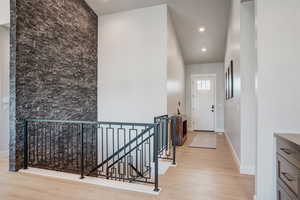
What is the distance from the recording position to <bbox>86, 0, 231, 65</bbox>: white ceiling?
4.40 metres

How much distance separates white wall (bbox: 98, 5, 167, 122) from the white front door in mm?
3729

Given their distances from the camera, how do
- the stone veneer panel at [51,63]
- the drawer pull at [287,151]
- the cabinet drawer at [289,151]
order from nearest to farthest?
the cabinet drawer at [289,151], the drawer pull at [287,151], the stone veneer panel at [51,63]

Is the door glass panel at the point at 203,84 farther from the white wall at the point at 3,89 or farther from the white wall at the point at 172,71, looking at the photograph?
the white wall at the point at 3,89

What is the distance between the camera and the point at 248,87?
2850mm

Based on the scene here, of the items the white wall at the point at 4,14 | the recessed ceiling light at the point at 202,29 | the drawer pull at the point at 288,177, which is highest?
the recessed ceiling light at the point at 202,29

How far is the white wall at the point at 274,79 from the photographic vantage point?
1754mm

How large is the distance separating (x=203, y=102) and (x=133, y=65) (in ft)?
13.5

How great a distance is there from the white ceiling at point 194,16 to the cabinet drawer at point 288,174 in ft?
13.1

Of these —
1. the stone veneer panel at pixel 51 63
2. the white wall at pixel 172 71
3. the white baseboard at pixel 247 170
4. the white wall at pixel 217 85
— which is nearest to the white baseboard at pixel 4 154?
the stone veneer panel at pixel 51 63

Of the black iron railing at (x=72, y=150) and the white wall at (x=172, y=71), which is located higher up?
the white wall at (x=172, y=71)

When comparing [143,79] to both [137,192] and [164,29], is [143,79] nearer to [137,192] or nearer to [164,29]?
[164,29]

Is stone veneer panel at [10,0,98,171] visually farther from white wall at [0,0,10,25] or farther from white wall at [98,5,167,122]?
white wall at [0,0,10,25]

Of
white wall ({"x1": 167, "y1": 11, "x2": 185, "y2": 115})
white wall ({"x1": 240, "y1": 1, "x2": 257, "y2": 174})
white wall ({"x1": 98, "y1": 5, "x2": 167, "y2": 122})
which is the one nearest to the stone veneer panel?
white wall ({"x1": 98, "y1": 5, "x2": 167, "y2": 122})

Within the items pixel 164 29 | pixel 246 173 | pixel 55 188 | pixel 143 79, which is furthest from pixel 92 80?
pixel 246 173
